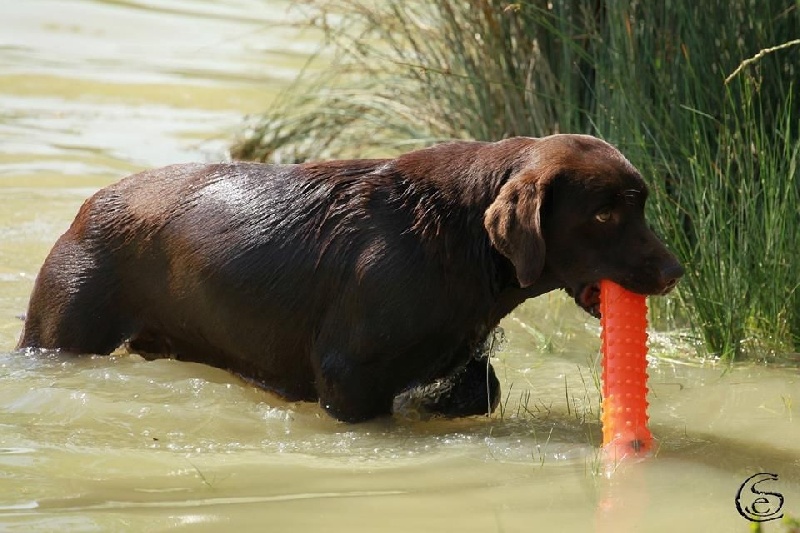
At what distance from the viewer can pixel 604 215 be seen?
16.5 feet

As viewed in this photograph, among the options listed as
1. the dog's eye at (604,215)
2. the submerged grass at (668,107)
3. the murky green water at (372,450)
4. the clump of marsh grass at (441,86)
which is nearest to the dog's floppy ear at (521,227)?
the dog's eye at (604,215)

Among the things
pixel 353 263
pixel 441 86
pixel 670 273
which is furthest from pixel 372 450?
pixel 441 86

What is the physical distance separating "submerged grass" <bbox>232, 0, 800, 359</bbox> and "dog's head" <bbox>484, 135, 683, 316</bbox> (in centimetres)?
95

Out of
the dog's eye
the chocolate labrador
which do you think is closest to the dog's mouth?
the chocolate labrador

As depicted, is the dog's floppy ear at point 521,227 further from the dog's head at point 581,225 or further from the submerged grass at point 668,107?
the submerged grass at point 668,107

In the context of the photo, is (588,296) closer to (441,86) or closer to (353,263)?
(353,263)

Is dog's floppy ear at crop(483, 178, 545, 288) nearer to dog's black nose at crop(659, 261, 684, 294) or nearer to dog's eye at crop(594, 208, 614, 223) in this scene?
dog's eye at crop(594, 208, 614, 223)

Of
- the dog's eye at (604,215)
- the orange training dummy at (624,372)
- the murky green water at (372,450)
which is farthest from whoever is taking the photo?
the dog's eye at (604,215)

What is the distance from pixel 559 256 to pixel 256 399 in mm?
1380

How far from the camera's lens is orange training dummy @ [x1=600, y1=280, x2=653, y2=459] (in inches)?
192

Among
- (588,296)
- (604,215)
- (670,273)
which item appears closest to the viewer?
(670,273)

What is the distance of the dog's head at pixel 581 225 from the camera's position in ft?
16.2

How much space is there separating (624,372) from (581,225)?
21.6 inches

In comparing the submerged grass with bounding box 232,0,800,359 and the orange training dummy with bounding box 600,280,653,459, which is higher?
the submerged grass with bounding box 232,0,800,359
